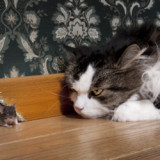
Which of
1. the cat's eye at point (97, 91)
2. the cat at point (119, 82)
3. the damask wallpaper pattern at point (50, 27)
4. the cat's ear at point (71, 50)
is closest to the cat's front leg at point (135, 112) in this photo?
the cat at point (119, 82)

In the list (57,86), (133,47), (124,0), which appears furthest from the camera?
(124,0)

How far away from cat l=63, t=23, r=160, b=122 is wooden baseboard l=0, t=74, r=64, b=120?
0.17 metres

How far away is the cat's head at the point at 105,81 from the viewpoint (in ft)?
4.15

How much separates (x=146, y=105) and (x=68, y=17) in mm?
715

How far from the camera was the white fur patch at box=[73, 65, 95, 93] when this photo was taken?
49.8 inches

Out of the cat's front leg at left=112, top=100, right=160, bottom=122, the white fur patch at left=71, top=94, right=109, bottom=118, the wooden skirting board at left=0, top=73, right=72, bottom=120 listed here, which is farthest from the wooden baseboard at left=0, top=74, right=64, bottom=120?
the cat's front leg at left=112, top=100, right=160, bottom=122

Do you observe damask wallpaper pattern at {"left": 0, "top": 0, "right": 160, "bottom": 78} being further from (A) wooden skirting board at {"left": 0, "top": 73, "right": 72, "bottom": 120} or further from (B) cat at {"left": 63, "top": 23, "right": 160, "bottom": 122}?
(B) cat at {"left": 63, "top": 23, "right": 160, "bottom": 122}

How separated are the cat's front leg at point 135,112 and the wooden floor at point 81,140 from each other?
0.15 feet

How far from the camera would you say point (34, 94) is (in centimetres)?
145

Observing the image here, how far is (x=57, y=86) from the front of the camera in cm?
152

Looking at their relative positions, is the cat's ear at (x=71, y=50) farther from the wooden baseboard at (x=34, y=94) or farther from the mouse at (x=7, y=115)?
the mouse at (x=7, y=115)

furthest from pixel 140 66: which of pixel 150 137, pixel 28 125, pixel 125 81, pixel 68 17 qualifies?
pixel 28 125

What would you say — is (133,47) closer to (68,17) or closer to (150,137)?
(150,137)

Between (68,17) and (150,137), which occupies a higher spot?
(68,17)
